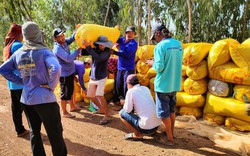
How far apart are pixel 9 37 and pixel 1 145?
161 cm

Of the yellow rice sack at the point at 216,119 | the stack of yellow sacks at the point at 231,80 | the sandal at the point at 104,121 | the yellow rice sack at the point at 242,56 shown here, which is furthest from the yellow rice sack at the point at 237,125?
the sandal at the point at 104,121

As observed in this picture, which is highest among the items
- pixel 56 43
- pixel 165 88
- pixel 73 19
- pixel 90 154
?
pixel 73 19

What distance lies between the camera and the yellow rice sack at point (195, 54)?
4.10 meters

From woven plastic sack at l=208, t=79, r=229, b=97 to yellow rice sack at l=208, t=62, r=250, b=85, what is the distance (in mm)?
73

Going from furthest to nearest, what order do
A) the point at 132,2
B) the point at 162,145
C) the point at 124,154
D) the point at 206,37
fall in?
the point at 132,2
the point at 206,37
the point at 162,145
the point at 124,154

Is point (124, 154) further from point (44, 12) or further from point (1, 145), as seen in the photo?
point (44, 12)

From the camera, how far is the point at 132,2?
55.3 ft

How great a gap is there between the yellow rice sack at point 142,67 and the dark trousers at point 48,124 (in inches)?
111

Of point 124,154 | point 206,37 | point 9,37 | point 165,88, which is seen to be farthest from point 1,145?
point 206,37

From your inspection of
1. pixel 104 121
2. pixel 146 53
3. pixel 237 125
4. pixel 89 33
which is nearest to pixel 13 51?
pixel 89 33

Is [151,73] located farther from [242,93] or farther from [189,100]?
[242,93]

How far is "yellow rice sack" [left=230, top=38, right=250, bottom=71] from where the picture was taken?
3.62 m

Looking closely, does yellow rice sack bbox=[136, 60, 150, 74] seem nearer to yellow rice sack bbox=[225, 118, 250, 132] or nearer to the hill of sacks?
the hill of sacks

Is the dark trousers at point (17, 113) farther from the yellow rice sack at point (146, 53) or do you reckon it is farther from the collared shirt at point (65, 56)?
the yellow rice sack at point (146, 53)
